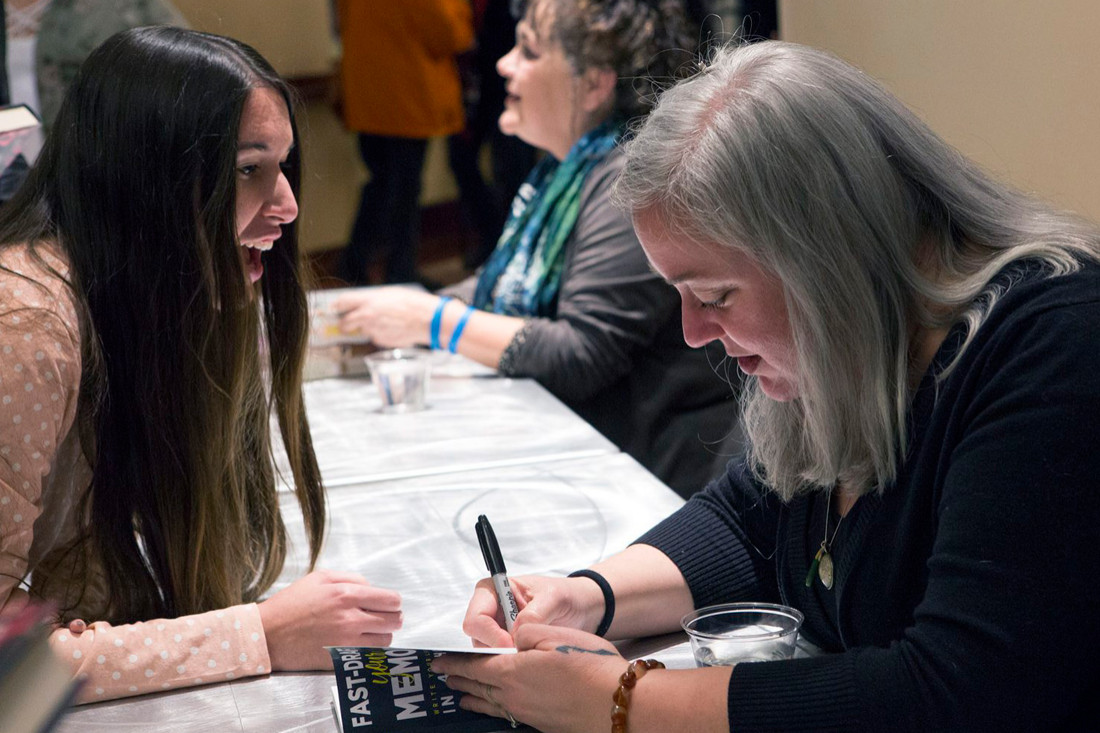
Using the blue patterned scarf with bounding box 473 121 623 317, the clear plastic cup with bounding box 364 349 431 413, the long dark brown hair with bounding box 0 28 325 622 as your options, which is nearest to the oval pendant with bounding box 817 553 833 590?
the long dark brown hair with bounding box 0 28 325 622

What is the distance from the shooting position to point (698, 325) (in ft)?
3.80

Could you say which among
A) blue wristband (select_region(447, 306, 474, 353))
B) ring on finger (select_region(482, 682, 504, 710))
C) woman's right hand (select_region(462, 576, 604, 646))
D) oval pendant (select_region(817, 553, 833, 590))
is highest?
oval pendant (select_region(817, 553, 833, 590))

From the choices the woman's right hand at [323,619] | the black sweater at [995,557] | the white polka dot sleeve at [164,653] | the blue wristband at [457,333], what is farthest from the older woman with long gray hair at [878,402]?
Answer: the blue wristband at [457,333]

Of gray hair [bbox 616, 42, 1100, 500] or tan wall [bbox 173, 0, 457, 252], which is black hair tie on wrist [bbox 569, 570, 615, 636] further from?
tan wall [bbox 173, 0, 457, 252]

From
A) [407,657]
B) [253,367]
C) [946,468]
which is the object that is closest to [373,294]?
[253,367]

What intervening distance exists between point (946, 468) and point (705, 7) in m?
3.38

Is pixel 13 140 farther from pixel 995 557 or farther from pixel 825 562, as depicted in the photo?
pixel 995 557

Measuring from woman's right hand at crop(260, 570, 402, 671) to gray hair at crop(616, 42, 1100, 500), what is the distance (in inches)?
20.0

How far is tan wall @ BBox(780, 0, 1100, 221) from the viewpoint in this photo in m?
2.31

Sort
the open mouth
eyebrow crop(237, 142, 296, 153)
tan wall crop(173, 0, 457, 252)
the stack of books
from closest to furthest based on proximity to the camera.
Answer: the stack of books → eyebrow crop(237, 142, 296, 153) → the open mouth → tan wall crop(173, 0, 457, 252)

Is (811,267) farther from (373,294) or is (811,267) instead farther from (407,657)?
(373,294)

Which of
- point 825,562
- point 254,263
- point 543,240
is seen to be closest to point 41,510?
point 254,263

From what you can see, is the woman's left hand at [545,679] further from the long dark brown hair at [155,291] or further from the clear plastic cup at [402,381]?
the clear plastic cup at [402,381]

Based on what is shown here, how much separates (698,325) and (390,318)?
153cm
